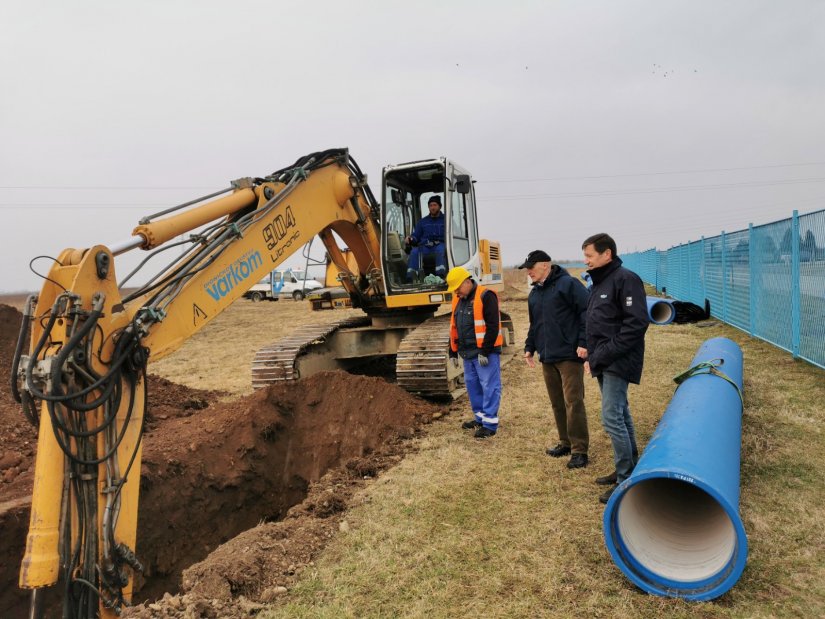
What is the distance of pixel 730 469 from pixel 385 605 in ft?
6.90

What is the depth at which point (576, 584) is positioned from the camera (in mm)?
3537

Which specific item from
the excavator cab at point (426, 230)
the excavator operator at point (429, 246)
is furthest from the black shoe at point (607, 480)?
the excavator operator at point (429, 246)

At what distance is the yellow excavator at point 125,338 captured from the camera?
10.9 ft

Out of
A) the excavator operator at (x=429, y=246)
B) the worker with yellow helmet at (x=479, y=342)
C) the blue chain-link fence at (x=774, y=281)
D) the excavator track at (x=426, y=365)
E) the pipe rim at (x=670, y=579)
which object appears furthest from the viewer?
the excavator operator at (x=429, y=246)

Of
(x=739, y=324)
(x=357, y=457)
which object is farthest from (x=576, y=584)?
(x=739, y=324)

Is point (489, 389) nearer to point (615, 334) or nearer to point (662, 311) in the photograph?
point (615, 334)

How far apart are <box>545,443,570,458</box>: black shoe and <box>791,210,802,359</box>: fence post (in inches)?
206

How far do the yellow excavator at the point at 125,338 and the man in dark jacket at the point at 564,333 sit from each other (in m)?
2.18

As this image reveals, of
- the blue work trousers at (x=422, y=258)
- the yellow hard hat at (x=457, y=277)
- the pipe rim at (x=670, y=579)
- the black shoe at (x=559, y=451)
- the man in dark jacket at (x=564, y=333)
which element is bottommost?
the black shoe at (x=559, y=451)

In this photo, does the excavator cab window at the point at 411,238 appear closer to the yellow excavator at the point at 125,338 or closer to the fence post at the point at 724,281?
the yellow excavator at the point at 125,338

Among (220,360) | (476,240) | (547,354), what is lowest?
(220,360)

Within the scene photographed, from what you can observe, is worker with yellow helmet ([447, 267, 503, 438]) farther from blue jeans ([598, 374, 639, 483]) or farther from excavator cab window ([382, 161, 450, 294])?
blue jeans ([598, 374, 639, 483])

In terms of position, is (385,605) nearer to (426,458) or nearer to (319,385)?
(426,458)

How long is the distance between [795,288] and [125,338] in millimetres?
8928
